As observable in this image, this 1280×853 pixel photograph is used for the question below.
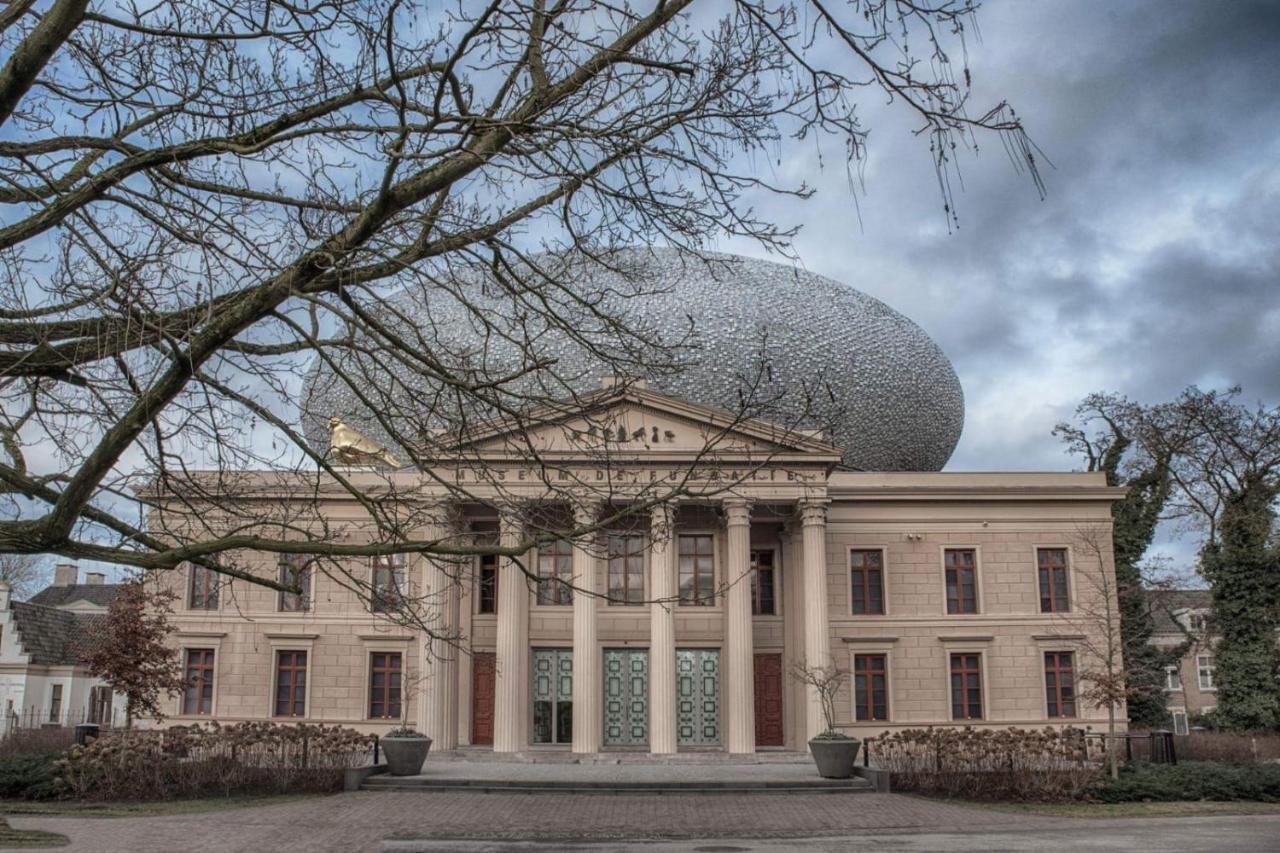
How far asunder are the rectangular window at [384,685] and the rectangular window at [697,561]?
358 inches

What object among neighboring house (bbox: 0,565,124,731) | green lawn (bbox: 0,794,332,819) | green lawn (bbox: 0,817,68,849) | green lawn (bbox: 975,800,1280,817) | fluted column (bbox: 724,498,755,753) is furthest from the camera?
neighboring house (bbox: 0,565,124,731)

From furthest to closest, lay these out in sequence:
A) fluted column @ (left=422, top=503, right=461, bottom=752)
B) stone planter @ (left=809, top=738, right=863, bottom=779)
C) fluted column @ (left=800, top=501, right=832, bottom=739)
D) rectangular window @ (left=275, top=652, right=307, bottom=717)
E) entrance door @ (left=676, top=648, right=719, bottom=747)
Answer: rectangular window @ (left=275, top=652, right=307, bottom=717) < entrance door @ (left=676, top=648, right=719, bottom=747) < fluted column @ (left=422, top=503, right=461, bottom=752) < fluted column @ (left=800, top=501, right=832, bottom=739) < stone planter @ (left=809, top=738, right=863, bottom=779)

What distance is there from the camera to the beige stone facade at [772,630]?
34969 millimetres

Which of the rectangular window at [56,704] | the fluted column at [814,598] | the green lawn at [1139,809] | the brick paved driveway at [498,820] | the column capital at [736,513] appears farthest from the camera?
the rectangular window at [56,704]

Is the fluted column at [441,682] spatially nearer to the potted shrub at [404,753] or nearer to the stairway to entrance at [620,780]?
the stairway to entrance at [620,780]

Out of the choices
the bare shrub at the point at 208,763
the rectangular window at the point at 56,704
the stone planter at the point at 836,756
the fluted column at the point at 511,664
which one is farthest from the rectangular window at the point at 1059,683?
the rectangular window at the point at 56,704

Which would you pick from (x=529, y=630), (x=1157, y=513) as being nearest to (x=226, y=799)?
(x=529, y=630)

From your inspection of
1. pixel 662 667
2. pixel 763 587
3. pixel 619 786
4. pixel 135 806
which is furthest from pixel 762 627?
pixel 135 806

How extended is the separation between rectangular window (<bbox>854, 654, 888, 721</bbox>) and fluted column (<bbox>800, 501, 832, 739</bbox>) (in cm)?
270

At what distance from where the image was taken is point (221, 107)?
8.90 meters

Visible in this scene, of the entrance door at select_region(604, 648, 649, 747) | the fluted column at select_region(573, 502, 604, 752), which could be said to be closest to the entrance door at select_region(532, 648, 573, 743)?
the entrance door at select_region(604, 648, 649, 747)

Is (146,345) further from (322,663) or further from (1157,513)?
(1157,513)

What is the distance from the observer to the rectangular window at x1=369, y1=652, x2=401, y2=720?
35.9 m

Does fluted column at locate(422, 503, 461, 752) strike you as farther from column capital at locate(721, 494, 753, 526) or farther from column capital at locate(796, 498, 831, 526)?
column capital at locate(796, 498, 831, 526)
